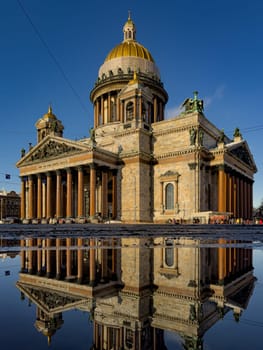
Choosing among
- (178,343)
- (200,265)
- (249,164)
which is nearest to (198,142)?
(249,164)

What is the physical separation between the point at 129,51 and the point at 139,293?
55243mm

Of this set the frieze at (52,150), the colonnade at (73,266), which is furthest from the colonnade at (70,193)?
the colonnade at (73,266)

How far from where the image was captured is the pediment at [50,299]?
6.53 feet

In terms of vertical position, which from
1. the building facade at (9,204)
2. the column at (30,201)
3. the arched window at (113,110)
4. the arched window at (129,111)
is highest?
the arched window at (113,110)

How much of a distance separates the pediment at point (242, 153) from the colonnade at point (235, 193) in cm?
246

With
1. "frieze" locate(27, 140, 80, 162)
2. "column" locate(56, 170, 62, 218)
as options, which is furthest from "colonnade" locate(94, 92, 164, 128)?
"column" locate(56, 170, 62, 218)

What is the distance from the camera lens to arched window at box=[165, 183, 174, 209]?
37156 millimetres

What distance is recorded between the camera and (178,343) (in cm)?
146

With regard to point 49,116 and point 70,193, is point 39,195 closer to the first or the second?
point 70,193

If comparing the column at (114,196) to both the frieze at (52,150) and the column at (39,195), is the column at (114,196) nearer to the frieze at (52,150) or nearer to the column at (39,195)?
the frieze at (52,150)

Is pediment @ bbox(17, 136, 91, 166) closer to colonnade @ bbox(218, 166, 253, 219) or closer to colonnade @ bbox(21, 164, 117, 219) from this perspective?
colonnade @ bbox(21, 164, 117, 219)

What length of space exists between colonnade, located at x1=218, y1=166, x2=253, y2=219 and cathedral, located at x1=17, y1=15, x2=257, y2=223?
12cm

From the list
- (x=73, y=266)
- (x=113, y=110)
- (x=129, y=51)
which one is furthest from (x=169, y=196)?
→ (x=73, y=266)

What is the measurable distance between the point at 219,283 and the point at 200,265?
3.25 feet
